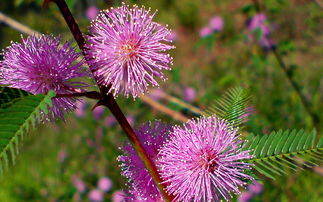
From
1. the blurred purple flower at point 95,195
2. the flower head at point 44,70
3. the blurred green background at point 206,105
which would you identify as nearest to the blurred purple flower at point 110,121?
the blurred green background at point 206,105

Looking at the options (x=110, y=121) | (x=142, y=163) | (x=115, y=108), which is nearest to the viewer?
(x=115, y=108)

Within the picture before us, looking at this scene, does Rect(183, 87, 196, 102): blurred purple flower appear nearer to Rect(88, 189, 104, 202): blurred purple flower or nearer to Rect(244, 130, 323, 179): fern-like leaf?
Rect(88, 189, 104, 202): blurred purple flower

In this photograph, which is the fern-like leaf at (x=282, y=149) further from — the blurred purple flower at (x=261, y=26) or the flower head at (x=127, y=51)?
the blurred purple flower at (x=261, y=26)

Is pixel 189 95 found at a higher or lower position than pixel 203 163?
higher

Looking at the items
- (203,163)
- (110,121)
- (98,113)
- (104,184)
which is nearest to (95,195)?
(104,184)

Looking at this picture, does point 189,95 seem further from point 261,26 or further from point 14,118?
point 14,118

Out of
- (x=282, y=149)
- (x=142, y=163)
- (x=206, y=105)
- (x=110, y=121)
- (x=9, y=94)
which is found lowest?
(x=282, y=149)

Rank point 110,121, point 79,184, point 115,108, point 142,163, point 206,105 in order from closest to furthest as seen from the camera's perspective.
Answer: point 115,108, point 142,163, point 206,105, point 79,184, point 110,121
